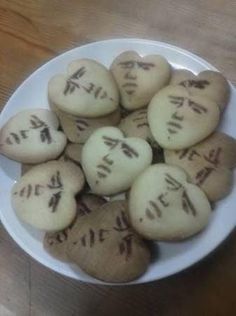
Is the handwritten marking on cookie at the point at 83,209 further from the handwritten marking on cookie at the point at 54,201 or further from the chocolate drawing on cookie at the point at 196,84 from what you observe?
the chocolate drawing on cookie at the point at 196,84

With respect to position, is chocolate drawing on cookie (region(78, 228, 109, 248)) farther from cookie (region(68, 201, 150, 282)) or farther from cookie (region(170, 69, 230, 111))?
cookie (region(170, 69, 230, 111))

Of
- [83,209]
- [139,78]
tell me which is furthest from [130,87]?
[83,209]

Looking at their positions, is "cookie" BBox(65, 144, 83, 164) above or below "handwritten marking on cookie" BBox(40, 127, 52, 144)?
below

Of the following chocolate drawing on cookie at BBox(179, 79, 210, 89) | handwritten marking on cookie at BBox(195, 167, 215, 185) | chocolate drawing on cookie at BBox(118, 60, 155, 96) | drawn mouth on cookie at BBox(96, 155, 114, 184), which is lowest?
drawn mouth on cookie at BBox(96, 155, 114, 184)

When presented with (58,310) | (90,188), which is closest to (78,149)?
(90,188)

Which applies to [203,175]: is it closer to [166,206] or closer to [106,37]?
[166,206]

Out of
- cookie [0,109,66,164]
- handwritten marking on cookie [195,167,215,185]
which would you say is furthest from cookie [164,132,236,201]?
cookie [0,109,66,164]
